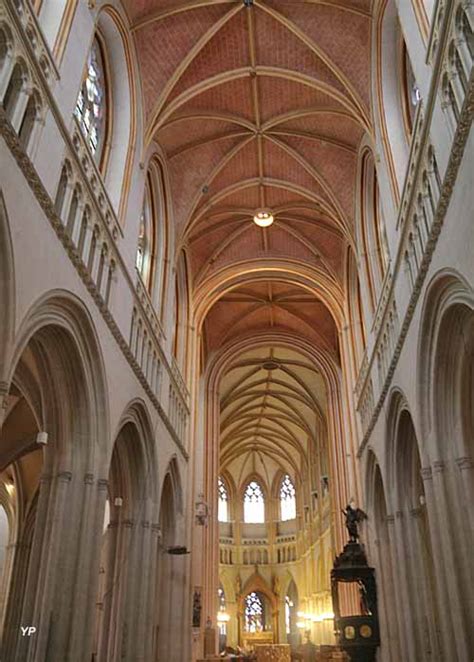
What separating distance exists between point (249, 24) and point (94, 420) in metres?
10.1

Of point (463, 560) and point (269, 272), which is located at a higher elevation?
point (269, 272)

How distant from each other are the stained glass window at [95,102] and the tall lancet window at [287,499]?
3389cm

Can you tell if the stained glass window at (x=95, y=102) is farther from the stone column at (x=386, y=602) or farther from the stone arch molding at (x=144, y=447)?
the stone column at (x=386, y=602)

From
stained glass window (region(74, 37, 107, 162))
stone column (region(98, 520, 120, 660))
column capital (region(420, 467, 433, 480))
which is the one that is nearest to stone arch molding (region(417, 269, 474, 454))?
column capital (region(420, 467, 433, 480))

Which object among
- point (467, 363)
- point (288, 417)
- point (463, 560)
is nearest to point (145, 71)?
point (467, 363)

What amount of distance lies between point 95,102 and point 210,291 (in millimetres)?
10510

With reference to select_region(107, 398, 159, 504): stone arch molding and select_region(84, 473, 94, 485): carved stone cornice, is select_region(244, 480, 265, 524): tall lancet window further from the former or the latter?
select_region(84, 473, 94, 485): carved stone cornice

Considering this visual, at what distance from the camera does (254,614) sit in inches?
1614

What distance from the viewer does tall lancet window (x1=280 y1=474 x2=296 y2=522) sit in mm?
42844

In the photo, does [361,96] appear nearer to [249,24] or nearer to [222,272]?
[249,24]

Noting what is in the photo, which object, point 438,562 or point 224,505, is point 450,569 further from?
point 224,505

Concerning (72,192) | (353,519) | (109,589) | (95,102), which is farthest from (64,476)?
(353,519)

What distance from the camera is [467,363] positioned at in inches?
399

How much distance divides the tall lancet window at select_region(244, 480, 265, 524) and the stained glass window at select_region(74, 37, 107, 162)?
34307 millimetres
